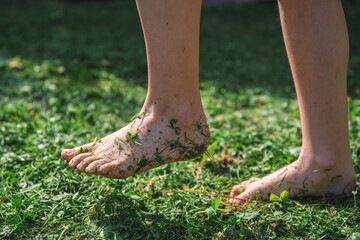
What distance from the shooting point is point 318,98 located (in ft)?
4.74

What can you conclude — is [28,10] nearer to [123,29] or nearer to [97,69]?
[123,29]

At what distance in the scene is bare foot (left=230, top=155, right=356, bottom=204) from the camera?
154 centimetres

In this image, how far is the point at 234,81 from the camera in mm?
3449

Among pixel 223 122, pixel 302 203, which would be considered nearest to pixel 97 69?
pixel 223 122

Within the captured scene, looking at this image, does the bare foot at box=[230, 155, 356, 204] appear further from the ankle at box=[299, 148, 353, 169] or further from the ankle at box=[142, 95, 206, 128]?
the ankle at box=[142, 95, 206, 128]

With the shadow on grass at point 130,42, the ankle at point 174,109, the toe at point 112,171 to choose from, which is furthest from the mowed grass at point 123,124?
the ankle at point 174,109

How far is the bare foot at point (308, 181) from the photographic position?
154cm

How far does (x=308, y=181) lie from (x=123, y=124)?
1.35m

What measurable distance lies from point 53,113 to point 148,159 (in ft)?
4.45

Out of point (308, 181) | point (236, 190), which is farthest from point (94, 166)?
point (308, 181)

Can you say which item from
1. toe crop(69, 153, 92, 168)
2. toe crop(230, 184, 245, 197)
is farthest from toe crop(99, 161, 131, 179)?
toe crop(230, 184, 245, 197)

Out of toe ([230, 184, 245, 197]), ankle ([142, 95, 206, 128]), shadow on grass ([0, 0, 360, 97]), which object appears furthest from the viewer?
shadow on grass ([0, 0, 360, 97])

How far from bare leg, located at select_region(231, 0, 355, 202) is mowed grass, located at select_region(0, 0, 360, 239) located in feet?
0.32

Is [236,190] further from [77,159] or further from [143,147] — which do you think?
[77,159]
